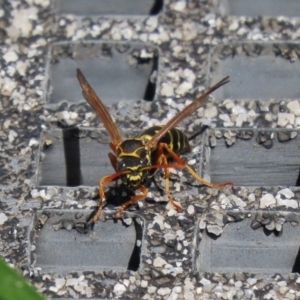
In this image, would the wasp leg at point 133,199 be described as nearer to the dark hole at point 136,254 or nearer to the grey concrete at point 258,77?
the dark hole at point 136,254

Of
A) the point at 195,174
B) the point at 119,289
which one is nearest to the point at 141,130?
the point at 195,174

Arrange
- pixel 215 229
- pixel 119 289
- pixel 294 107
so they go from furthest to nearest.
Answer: pixel 294 107
pixel 215 229
pixel 119 289

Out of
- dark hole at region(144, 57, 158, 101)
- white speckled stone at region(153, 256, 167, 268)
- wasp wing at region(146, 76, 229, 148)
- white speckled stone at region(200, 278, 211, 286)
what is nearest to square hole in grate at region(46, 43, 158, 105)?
dark hole at region(144, 57, 158, 101)

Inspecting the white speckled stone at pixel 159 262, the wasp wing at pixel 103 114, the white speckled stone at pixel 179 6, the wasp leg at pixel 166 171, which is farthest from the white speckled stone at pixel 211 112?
the white speckled stone at pixel 159 262

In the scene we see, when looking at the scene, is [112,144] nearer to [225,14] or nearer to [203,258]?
[203,258]

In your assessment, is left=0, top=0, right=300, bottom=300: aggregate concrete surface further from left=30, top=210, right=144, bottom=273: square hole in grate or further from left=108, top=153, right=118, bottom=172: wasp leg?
left=108, top=153, right=118, bottom=172: wasp leg

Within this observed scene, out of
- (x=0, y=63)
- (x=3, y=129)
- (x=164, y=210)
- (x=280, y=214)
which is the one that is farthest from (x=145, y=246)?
(x=0, y=63)

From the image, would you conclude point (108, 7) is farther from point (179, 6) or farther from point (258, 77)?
point (258, 77)
